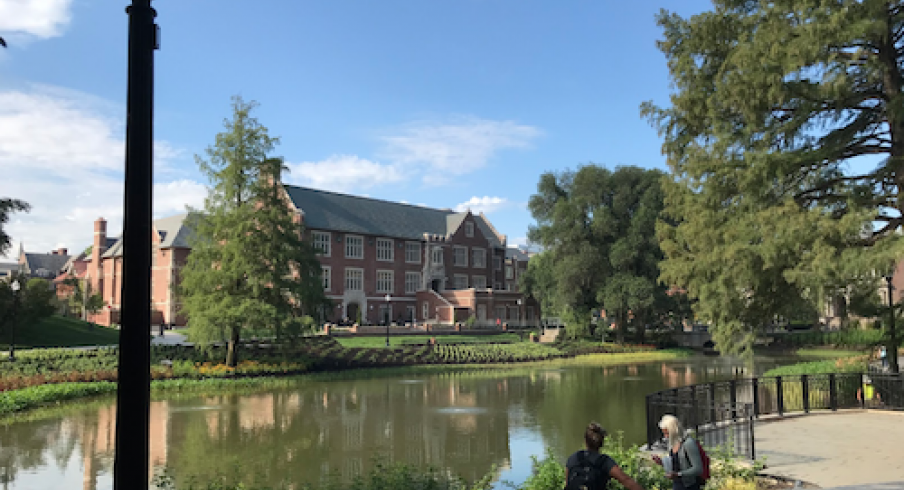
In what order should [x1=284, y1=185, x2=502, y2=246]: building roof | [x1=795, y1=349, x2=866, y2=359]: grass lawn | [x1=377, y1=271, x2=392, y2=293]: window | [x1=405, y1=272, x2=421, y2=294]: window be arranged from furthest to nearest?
1. [x1=405, y1=272, x2=421, y2=294]: window
2. [x1=377, y1=271, x2=392, y2=293]: window
3. [x1=284, y1=185, x2=502, y2=246]: building roof
4. [x1=795, y1=349, x2=866, y2=359]: grass lawn

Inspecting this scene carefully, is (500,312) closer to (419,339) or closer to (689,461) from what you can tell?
(419,339)

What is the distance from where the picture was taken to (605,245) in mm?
47969

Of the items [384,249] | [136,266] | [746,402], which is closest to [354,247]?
[384,249]

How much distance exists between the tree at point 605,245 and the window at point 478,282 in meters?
18.7

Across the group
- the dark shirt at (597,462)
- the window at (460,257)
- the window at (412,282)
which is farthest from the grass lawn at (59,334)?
the dark shirt at (597,462)

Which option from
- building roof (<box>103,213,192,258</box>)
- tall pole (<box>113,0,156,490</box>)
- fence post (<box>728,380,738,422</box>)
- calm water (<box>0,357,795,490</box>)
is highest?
building roof (<box>103,213,192,258</box>)

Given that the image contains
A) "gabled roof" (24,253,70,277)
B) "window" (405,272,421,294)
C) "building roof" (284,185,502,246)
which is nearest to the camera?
"building roof" (284,185,502,246)

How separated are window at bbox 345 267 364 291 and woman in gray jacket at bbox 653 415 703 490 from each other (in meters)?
52.8

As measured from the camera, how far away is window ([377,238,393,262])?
200 feet

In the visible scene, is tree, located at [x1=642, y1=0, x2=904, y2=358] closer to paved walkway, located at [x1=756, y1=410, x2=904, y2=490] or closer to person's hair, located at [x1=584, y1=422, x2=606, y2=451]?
paved walkway, located at [x1=756, y1=410, x2=904, y2=490]

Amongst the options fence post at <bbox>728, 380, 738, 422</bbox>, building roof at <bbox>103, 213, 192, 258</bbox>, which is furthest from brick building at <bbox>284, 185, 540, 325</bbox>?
fence post at <bbox>728, 380, 738, 422</bbox>

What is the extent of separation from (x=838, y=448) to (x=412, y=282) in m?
53.8

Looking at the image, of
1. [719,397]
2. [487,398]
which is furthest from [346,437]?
[719,397]

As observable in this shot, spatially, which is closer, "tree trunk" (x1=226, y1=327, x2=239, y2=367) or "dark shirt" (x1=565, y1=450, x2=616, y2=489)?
"dark shirt" (x1=565, y1=450, x2=616, y2=489)
